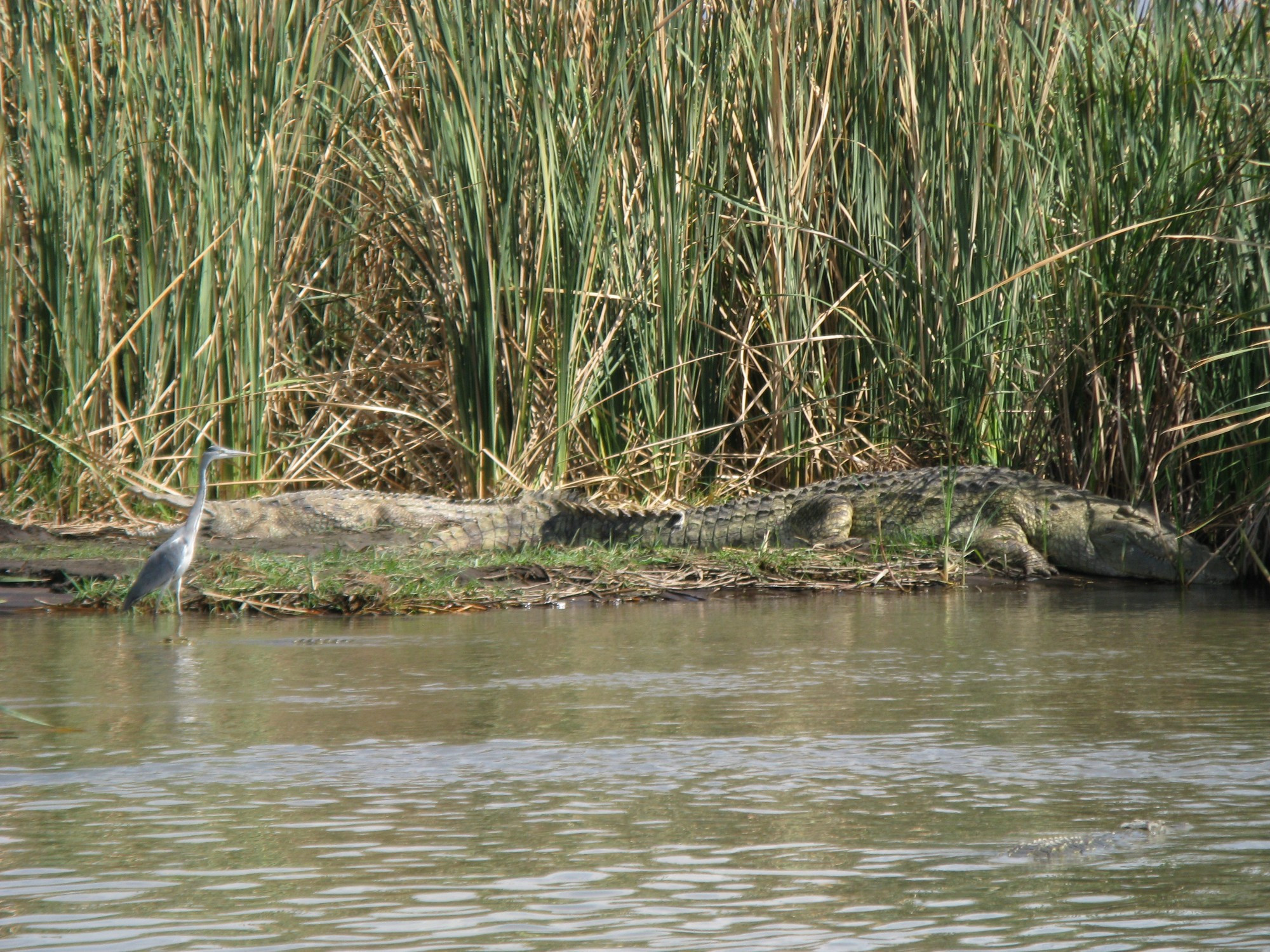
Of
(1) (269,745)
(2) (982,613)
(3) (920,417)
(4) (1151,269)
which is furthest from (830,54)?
(1) (269,745)

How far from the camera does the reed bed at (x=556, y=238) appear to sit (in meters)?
7.16

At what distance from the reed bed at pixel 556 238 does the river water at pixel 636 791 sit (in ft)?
9.76

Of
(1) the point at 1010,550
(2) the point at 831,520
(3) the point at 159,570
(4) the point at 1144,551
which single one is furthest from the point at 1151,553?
(3) the point at 159,570

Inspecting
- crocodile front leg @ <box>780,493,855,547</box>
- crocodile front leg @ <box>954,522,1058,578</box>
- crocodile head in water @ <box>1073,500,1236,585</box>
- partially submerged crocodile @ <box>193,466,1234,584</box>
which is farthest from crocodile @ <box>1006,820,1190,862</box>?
crocodile front leg @ <box>780,493,855,547</box>

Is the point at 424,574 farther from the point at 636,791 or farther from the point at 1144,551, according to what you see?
the point at 636,791

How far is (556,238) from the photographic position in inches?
283

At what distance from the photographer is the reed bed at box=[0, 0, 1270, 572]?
7156 mm

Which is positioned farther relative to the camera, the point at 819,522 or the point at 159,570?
the point at 819,522

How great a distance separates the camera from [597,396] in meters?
7.68

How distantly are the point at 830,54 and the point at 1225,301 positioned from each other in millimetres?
2878

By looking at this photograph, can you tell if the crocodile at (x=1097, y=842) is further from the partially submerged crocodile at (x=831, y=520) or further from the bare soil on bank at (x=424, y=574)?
the partially submerged crocodile at (x=831, y=520)

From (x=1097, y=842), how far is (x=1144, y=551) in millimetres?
4455

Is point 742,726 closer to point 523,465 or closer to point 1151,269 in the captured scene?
point 1151,269

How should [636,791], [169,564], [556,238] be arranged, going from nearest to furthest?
[636,791]
[169,564]
[556,238]
